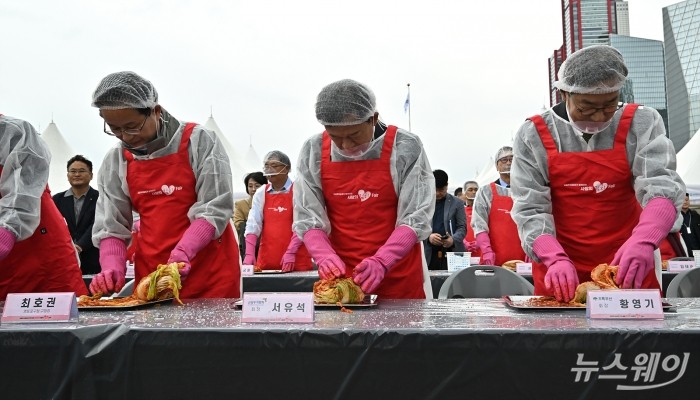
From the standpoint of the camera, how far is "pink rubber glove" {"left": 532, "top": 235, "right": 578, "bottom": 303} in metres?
2.08

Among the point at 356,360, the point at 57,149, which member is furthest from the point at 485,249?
the point at 57,149

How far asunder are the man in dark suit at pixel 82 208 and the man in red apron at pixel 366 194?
9.58 feet

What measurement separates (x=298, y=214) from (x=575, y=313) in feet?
4.49

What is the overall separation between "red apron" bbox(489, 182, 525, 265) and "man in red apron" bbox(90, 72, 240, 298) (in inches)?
144

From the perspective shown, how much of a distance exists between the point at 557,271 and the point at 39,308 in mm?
1686

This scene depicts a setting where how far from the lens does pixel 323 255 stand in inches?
99.9

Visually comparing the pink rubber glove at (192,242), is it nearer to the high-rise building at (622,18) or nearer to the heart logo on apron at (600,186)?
the heart logo on apron at (600,186)

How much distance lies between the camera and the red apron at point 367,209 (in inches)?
107

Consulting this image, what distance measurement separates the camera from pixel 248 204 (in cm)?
798

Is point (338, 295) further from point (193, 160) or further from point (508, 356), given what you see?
point (193, 160)

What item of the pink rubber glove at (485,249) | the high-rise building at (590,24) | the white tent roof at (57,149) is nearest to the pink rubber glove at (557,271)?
the pink rubber glove at (485,249)

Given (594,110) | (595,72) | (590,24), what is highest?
(590,24)

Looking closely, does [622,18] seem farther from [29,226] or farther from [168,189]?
[29,226]

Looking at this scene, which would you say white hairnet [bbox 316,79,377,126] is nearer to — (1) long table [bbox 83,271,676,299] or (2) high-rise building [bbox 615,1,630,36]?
(1) long table [bbox 83,271,676,299]
